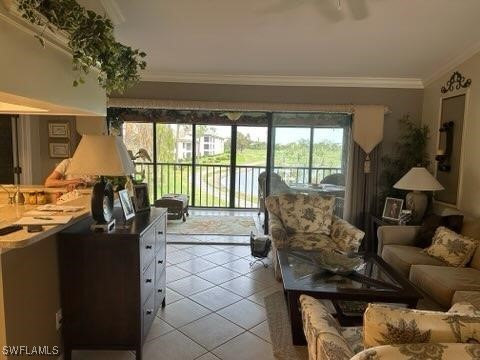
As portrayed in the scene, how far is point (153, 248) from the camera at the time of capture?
248 centimetres

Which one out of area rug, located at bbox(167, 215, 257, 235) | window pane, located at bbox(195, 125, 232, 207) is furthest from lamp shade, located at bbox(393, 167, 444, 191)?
window pane, located at bbox(195, 125, 232, 207)

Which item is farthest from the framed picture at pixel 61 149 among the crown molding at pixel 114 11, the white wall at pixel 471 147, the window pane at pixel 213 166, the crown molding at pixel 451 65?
the white wall at pixel 471 147

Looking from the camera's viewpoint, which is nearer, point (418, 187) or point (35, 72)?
point (35, 72)

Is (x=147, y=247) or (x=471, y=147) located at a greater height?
(x=471, y=147)

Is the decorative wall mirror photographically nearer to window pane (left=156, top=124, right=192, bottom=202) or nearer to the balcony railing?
the balcony railing

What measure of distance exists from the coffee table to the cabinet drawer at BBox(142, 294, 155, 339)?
0.96 m

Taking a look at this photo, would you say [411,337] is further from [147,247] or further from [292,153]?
[292,153]

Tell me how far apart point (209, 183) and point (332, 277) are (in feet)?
17.4

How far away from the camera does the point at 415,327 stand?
1.11 m

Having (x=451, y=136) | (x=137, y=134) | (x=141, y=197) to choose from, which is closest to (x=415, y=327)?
(x=141, y=197)

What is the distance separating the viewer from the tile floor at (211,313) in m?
2.32

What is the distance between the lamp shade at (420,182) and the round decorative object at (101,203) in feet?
10.6

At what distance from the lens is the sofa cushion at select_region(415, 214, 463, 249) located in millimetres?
3287

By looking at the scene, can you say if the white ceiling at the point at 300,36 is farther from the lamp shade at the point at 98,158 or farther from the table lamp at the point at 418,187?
the table lamp at the point at 418,187
